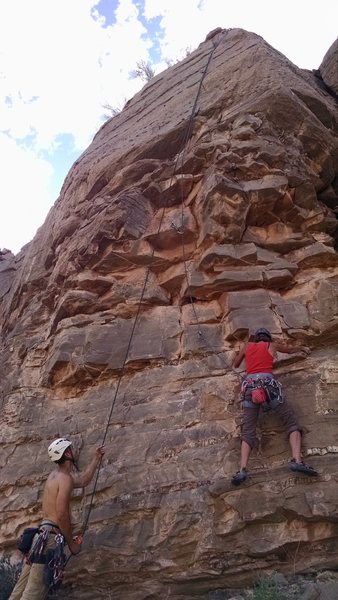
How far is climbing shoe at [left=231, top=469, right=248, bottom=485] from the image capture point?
563cm

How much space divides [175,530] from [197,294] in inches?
136

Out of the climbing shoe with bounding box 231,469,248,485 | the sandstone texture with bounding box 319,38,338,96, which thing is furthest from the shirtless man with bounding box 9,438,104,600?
the sandstone texture with bounding box 319,38,338,96

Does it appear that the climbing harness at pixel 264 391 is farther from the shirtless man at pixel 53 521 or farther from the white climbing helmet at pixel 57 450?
the white climbing helmet at pixel 57 450

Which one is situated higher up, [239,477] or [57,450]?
[57,450]

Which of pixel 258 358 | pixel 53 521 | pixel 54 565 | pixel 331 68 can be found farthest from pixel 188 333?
pixel 331 68

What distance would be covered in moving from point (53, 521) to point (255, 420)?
2.55m

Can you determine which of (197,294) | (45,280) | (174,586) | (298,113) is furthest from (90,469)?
A: (298,113)

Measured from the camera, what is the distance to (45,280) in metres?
10.5

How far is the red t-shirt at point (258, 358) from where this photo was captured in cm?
634

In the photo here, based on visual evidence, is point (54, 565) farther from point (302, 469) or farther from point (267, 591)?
point (302, 469)

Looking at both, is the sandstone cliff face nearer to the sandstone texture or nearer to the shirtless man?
the shirtless man

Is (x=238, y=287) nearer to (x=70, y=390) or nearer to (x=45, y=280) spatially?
(x=70, y=390)

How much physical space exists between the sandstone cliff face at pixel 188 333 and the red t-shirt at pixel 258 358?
470 millimetres

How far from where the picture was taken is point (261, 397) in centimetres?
597
